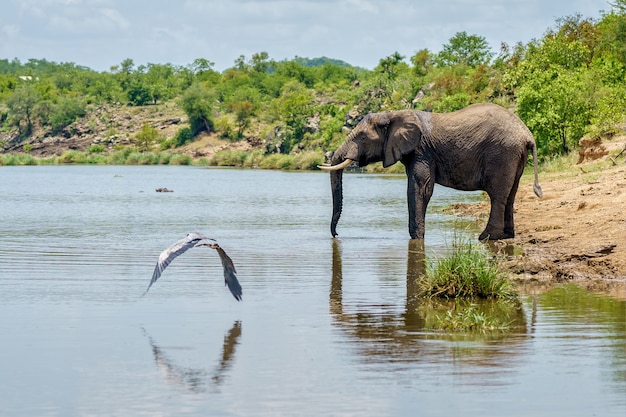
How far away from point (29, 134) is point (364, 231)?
334 feet

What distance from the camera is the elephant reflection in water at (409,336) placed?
31.9 ft

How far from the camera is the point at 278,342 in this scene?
10492mm

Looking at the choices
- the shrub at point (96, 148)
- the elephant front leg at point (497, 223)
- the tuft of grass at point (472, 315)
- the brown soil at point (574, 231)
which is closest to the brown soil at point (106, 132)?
the shrub at point (96, 148)

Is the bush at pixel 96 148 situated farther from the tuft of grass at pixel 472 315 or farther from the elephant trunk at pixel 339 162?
the tuft of grass at pixel 472 315

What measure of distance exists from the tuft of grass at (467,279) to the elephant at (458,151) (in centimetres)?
629

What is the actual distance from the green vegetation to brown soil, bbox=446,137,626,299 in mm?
8044

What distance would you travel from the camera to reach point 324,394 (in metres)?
8.52

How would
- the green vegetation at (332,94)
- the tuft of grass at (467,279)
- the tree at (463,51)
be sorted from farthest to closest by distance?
the tree at (463,51) < the green vegetation at (332,94) < the tuft of grass at (467,279)

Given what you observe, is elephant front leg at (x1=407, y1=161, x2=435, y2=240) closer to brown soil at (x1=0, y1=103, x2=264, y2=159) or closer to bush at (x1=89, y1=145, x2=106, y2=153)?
brown soil at (x1=0, y1=103, x2=264, y2=159)

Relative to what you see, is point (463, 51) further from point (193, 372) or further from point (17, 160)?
point (193, 372)

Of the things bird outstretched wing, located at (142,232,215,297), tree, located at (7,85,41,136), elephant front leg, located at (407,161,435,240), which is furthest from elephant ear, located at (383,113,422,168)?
tree, located at (7,85,41,136)

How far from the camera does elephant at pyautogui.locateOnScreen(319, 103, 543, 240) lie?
62.3 feet

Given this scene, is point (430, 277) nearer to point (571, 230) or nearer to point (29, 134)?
point (571, 230)

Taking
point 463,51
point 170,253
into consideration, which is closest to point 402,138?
point 170,253
